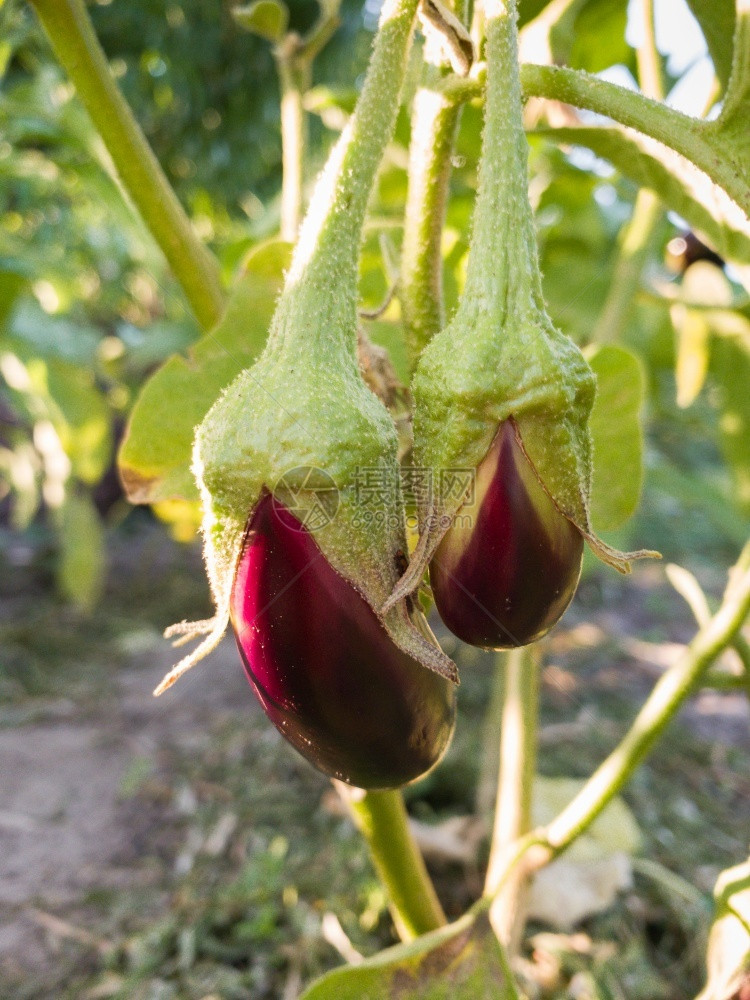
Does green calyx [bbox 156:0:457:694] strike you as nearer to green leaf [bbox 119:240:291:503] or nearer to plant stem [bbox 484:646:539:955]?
green leaf [bbox 119:240:291:503]

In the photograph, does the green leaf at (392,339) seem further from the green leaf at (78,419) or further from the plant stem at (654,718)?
the green leaf at (78,419)

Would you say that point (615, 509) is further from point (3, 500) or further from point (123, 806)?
point (3, 500)

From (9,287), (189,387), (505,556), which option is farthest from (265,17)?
(9,287)

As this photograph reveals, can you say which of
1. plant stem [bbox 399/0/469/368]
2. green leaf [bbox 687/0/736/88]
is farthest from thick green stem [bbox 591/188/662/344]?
plant stem [bbox 399/0/469/368]

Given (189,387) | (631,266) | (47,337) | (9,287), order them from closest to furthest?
1. (189,387)
2. (631,266)
3. (9,287)
4. (47,337)

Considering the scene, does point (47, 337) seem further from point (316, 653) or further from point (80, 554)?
point (316, 653)

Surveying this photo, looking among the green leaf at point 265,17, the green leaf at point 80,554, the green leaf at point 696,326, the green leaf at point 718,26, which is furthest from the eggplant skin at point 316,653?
the green leaf at point 80,554
